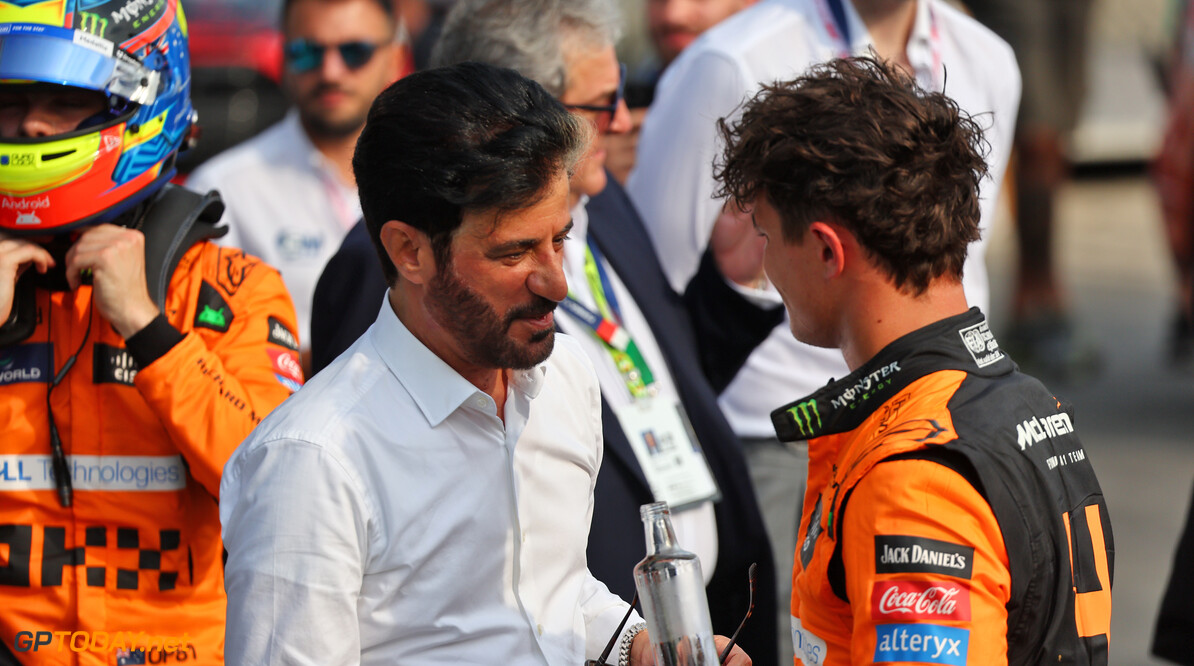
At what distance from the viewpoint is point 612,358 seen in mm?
3232

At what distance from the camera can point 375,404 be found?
2.07m

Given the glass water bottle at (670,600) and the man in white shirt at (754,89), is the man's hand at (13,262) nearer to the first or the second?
the glass water bottle at (670,600)

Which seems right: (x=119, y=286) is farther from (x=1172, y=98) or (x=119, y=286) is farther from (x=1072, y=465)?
(x=1172, y=98)

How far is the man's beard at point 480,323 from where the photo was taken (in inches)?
83.6

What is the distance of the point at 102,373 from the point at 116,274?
202 mm

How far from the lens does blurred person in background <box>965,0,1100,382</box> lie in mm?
8797

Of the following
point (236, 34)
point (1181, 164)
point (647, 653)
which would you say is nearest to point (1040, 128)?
point (1181, 164)

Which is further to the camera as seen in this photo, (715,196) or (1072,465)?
(715,196)

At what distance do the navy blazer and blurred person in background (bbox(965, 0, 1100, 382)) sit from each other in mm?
5846

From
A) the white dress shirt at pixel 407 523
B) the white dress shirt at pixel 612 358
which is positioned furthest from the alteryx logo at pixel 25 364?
the white dress shirt at pixel 612 358

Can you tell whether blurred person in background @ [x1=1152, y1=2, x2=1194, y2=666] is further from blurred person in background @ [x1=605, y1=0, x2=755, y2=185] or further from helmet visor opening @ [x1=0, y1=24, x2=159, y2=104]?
helmet visor opening @ [x1=0, y1=24, x2=159, y2=104]

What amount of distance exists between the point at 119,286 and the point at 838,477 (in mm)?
1392

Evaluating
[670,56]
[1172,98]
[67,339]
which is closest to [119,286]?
[67,339]

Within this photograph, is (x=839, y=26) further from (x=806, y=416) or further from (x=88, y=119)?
(x=88, y=119)
